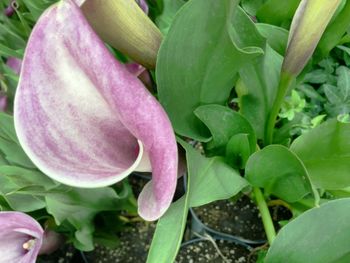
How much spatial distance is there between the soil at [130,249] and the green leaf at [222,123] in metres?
0.27

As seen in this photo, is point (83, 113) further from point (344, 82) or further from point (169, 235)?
point (344, 82)

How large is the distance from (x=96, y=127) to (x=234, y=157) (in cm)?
16

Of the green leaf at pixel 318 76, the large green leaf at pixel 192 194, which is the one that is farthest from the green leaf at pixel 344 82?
the large green leaf at pixel 192 194

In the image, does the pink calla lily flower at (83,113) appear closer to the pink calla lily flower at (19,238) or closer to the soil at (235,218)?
the pink calla lily flower at (19,238)

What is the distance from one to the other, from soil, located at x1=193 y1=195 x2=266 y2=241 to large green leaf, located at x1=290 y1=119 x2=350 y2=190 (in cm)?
21

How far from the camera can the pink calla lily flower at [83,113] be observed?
33cm

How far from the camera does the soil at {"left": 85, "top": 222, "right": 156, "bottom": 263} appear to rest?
703 mm

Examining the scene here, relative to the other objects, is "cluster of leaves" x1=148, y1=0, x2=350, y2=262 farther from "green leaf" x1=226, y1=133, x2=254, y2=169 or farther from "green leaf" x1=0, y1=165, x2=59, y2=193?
"green leaf" x1=0, y1=165, x2=59, y2=193

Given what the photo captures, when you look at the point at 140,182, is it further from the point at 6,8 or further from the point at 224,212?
the point at 6,8

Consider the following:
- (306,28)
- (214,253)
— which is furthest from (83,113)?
(214,253)

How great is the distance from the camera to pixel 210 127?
472 millimetres

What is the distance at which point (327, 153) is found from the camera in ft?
1.53

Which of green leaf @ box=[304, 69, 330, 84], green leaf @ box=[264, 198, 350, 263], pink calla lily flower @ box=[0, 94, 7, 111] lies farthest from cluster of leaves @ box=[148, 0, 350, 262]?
pink calla lily flower @ box=[0, 94, 7, 111]

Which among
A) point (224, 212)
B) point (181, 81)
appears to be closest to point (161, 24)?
point (181, 81)
